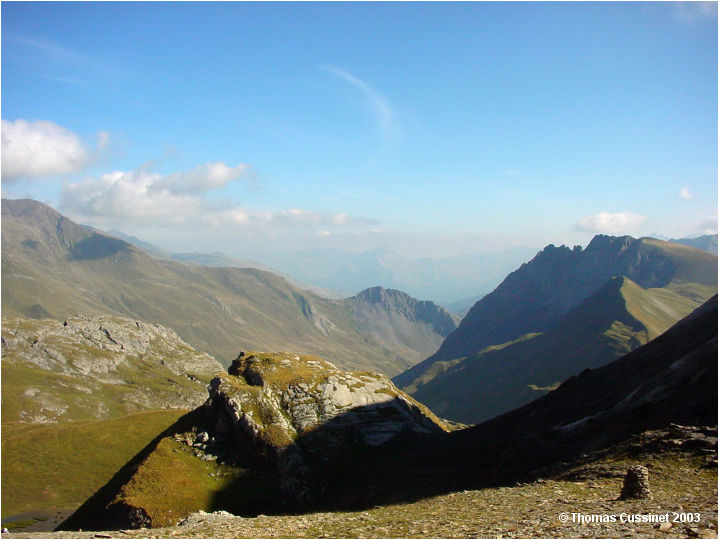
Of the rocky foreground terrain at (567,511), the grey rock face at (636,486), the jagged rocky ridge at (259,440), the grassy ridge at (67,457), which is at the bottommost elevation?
the grassy ridge at (67,457)

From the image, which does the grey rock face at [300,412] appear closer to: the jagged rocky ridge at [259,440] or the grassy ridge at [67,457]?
the jagged rocky ridge at [259,440]

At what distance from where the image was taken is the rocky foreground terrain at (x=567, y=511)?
23328mm

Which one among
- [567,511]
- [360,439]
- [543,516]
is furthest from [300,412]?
[567,511]

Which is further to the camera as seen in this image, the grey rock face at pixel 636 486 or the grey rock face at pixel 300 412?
the grey rock face at pixel 300 412

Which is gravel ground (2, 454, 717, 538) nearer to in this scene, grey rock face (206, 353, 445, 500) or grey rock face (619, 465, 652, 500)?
grey rock face (619, 465, 652, 500)

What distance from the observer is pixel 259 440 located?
70.3 metres

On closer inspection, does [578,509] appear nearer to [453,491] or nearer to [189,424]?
[453,491]

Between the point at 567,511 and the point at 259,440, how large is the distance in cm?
5315

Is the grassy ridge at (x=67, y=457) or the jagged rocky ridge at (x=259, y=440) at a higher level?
the jagged rocky ridge at (x=259, y=440)

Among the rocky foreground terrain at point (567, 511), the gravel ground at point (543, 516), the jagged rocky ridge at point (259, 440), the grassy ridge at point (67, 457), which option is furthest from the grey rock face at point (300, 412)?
the grassy ridge at point (67, 457)

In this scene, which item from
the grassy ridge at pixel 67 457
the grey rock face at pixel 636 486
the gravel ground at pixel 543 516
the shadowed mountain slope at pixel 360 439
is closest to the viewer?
the gravel ground at pixel 543 516

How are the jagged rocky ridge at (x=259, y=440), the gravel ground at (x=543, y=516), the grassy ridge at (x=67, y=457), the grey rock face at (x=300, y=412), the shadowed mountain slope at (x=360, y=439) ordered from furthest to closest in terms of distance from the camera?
1. the grassy ridge at (x=67, y=457)
2. the grey rock face at (x=300, y=412)
3. the jagged rocky ridge at (x=259, y=440)
4. the shadowed mountain slope at (x=360, y=439)
5. the gravel ground at (x=543, y=516)

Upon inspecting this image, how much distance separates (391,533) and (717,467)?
24.8 metres

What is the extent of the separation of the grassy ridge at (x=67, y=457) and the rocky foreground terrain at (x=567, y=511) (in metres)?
134
